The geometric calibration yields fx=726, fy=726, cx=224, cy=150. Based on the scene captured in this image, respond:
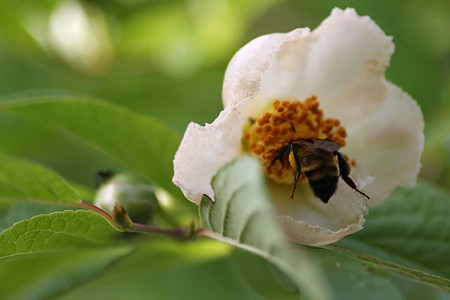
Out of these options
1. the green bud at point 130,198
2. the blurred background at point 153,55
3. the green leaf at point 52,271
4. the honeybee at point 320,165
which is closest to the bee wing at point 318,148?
the honeybee at point 320,165

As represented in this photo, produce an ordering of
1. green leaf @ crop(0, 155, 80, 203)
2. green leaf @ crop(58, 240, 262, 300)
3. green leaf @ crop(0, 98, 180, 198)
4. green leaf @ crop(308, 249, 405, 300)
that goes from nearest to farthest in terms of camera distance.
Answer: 1. green leaf @ crop(308, 249, 405, 300)
2. green leaf @ crop(0, 155, 80, 203)
3. green leaf @ crop(0, 98, 180, 198)
4. green leaf @ crop(58, 240, 262, 300)

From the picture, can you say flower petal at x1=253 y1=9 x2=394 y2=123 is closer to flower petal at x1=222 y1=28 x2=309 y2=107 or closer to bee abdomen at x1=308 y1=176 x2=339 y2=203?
flower petal at x1=222 y1=28 x2=309 y2=107

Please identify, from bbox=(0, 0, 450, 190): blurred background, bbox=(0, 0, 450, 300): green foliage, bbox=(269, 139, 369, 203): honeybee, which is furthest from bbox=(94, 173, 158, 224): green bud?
bbox=(0, 0, 450, 190): blurred background

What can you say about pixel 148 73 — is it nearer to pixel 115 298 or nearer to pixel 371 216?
pixel 115 298

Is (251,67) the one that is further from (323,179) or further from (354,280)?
(354,280)

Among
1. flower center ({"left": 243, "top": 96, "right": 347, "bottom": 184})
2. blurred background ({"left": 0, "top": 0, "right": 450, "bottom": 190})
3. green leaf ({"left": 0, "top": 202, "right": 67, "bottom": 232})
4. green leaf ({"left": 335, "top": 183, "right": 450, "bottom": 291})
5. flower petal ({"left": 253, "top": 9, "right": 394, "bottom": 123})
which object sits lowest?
green leaf ({"left": 335, "top": 183, "right": 450, "bottom": 291})

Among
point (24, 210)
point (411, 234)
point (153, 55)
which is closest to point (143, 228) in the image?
point (24, 210)
